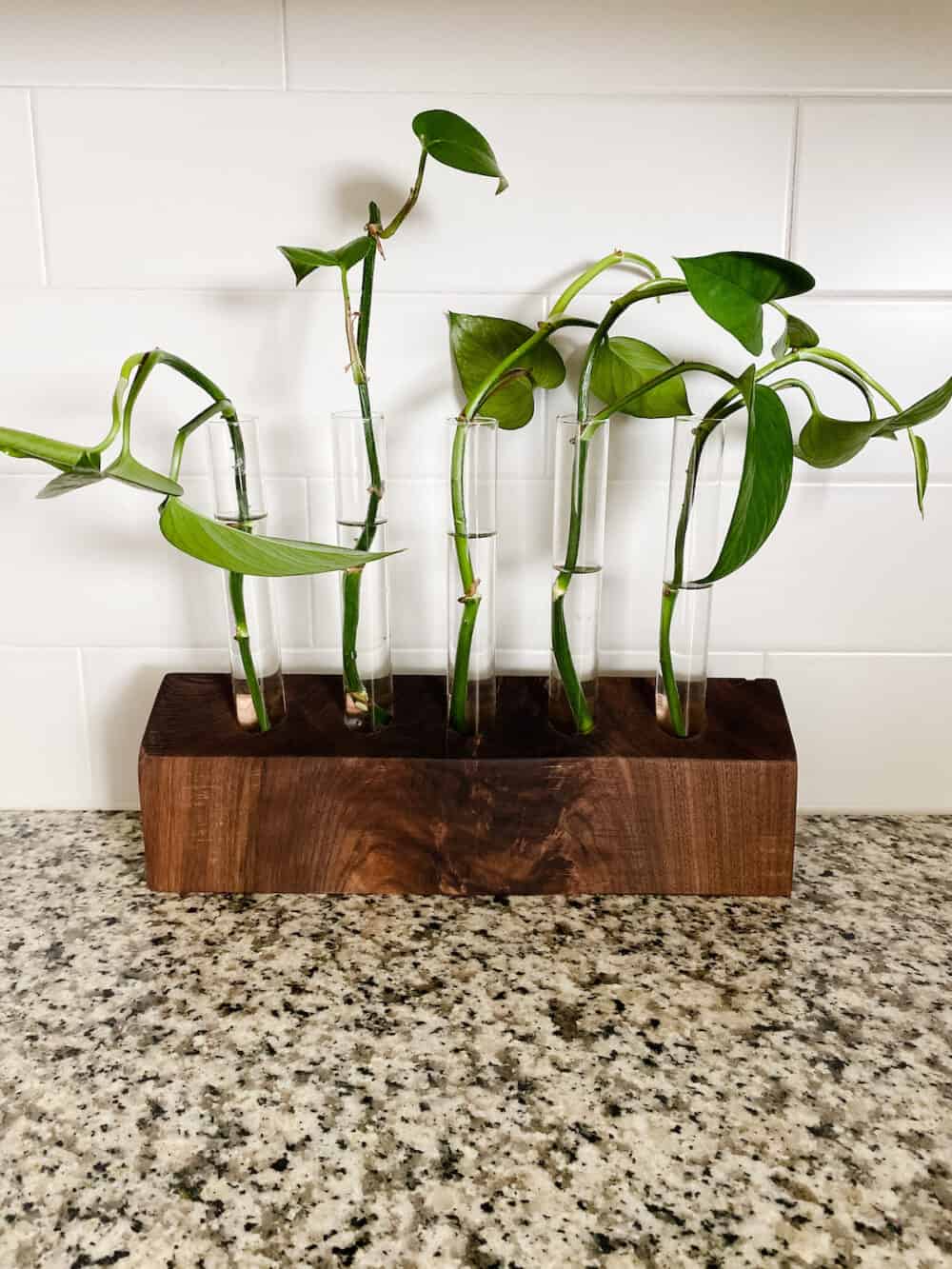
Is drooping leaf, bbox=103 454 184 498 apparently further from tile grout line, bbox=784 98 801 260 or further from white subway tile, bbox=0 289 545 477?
tile grout line, bbox=784 98 801 260

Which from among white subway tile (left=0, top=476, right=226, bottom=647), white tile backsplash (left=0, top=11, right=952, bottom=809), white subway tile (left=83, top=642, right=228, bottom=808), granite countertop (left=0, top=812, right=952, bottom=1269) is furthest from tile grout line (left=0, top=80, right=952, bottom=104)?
granite countertop (left=0, top=812, right=952, bottom=1269)

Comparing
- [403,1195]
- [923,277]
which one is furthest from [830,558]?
[403,1195]

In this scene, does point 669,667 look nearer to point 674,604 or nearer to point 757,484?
point 674,604

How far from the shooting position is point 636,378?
0.86 metres

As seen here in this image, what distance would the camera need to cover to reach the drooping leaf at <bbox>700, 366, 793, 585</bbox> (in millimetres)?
629

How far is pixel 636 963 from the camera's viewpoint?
2.61ft

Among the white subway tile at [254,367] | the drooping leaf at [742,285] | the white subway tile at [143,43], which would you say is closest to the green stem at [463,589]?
the white subway tile at [254,367]

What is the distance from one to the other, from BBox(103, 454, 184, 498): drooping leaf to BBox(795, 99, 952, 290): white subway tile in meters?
0.55

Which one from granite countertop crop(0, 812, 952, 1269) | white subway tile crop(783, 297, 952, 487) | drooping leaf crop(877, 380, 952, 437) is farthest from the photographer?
white subway tile crop(783, 297, 952, 487)

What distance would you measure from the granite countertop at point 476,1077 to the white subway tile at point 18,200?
50 cm

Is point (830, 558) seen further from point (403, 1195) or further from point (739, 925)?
Answer: point (403, 1195)

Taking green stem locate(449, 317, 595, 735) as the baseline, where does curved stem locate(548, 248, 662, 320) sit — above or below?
above

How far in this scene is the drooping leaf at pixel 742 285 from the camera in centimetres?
63

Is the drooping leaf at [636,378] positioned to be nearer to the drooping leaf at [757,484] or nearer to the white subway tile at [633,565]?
the white subway tile at [633,565]
